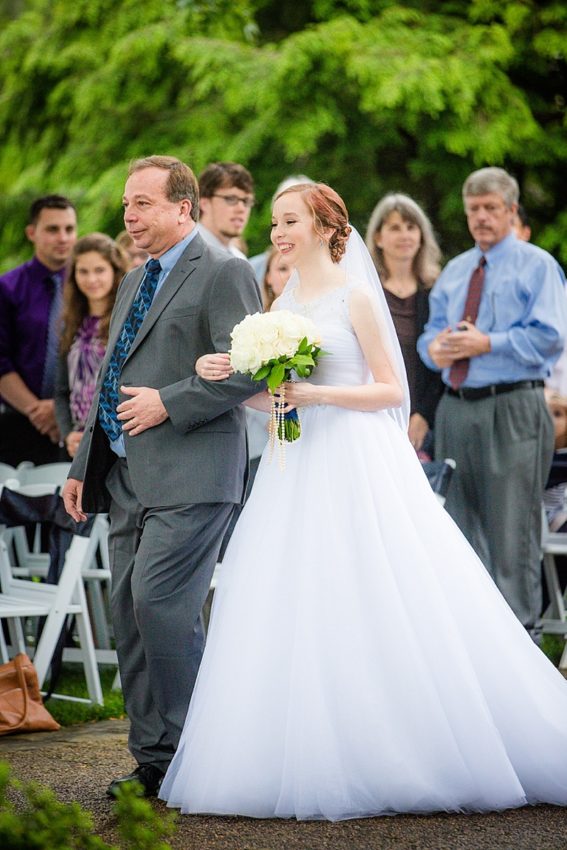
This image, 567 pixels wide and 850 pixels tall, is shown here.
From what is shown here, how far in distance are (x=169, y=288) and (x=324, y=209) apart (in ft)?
2.06

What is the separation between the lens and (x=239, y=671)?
4676 millimetres

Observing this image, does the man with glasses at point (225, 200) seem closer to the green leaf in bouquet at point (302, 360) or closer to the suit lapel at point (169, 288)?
the suit lapel at point (169, 288)

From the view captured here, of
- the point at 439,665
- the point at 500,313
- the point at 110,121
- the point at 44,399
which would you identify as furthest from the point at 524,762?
the point at 110,121

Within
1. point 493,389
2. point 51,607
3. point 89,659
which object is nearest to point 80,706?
point 89,659

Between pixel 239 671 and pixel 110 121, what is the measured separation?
27.0 ft

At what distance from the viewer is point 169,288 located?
16.5ft

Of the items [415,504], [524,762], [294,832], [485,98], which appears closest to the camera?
[294,832]

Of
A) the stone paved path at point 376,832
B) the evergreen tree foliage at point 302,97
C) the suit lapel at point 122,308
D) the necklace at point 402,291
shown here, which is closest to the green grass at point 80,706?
the stone paved path at point 376,832

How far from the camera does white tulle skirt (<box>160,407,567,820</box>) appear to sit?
4504 mm

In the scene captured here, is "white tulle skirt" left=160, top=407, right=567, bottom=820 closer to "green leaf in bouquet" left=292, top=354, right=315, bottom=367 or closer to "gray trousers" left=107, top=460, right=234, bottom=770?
"gray trousers" left=107, top=460, right=234, bottom=770

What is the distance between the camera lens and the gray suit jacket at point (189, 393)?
15.9 ft

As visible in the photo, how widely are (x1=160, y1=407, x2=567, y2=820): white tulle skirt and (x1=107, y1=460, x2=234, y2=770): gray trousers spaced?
0.11 meters

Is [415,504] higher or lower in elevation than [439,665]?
higher

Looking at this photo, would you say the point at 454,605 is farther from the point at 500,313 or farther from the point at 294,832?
the point at 500,313
